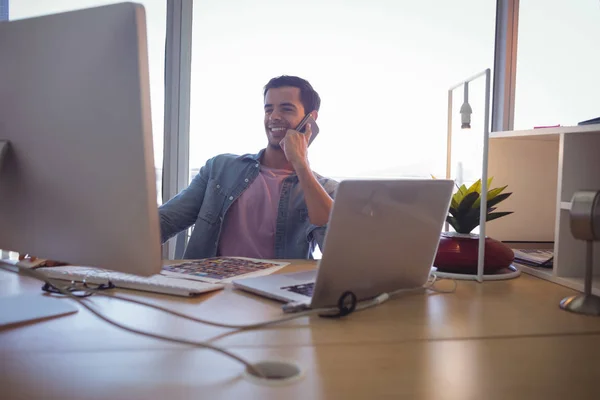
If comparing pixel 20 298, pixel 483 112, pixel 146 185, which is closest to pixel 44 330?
pixel 20 298

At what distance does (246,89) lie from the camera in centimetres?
222

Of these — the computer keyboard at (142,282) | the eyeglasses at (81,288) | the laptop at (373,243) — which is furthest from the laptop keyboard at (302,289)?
the eyeglasses at (81,288)

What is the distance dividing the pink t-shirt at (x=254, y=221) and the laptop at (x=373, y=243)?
2.51 feet

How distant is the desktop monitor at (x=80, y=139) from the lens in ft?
2.21

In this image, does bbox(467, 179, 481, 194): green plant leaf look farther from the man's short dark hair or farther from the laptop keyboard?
the man's short dark hair

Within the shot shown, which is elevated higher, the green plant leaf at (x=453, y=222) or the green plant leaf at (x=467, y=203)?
the green plant leaf at (x=467, y=203)

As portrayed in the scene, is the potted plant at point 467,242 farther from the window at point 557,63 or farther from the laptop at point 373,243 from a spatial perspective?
the window at point 557,63

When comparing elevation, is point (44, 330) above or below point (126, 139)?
below

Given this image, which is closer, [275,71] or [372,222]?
[372,222]

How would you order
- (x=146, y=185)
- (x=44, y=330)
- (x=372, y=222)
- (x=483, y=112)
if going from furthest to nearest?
1. (x=483, y=112)
2. (x=372, y=222)
3. (x=44, y=330)
4. (x=146, y=185)

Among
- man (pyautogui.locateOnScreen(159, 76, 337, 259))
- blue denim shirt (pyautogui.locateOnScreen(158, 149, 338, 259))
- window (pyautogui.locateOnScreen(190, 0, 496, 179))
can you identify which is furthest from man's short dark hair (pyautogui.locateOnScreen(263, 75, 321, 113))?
blue denim shirt (pyautogui.locateOnScreen(158, 149, 338, 259))

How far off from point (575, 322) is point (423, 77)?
5.33 ft

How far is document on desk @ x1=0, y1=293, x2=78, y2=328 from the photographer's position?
0.81 m

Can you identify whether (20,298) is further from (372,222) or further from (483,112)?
(483,112)
